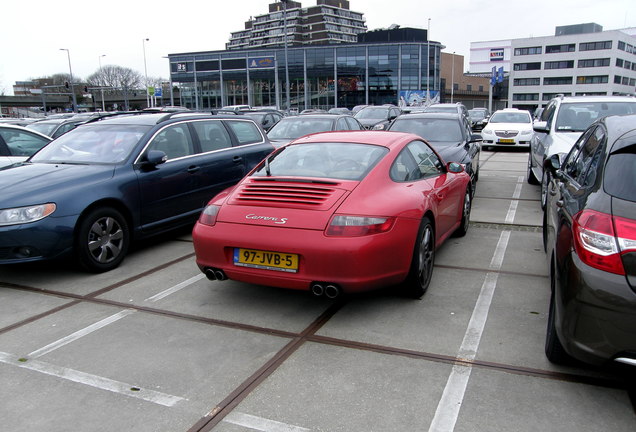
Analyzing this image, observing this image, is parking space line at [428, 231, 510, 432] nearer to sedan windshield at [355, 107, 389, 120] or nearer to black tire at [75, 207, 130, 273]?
black tire at [75, 207, 130, 273]

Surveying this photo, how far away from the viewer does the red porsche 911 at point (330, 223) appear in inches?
150

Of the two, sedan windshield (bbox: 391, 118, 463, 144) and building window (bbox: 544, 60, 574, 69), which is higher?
building window (bbox: 544, 60, 574, 69)

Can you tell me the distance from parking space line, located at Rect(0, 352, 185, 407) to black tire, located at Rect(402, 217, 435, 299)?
85.8 inches

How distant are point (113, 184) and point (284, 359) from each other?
3.28 metres

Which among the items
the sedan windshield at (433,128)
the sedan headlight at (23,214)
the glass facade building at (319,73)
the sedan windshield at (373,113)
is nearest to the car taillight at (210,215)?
the sedan headlight at (23,214)

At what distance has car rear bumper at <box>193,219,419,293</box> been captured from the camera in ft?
12.3

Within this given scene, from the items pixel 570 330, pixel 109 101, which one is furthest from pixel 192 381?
pixel 109 101

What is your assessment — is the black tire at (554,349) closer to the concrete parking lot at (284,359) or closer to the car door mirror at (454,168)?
the concrete parking lot at (284,359)

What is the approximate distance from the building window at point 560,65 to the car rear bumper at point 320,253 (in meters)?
111

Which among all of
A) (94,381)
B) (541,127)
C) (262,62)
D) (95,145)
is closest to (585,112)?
(541,127)

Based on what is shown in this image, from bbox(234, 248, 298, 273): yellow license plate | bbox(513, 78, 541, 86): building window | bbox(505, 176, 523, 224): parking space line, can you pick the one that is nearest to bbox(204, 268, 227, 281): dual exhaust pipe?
bbox(234, 248, 298, 273): yellow license plate

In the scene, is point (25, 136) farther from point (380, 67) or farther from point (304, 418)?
point (380, 67)

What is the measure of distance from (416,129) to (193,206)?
4747mm

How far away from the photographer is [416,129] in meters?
9.52
